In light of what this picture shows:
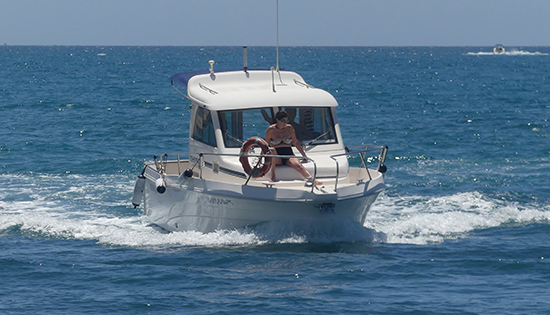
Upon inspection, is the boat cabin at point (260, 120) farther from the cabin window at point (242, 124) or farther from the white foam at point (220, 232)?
the white foam at point (220, 232)

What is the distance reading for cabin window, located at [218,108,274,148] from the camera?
47.3ft

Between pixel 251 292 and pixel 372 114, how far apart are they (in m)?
28.0

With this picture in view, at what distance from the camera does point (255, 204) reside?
12953 mm

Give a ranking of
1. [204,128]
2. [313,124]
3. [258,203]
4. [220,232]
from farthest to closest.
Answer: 1. [204,128]
2. [313,124]
3. [220,232]
4. [258,203]

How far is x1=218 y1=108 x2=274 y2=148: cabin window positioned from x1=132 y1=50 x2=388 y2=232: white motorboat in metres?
0.02

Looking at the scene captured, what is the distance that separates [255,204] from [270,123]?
2139 mm

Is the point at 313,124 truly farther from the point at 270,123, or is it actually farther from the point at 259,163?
the point at 259,163

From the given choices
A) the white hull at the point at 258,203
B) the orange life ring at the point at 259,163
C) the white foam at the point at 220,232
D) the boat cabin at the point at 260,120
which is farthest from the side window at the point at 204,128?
the white foam at the point at 220,232

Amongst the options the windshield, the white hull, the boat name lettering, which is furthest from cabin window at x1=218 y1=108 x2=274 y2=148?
the boat name lettering

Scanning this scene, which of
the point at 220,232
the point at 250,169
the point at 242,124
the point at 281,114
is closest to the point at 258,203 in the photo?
the point at 250,169

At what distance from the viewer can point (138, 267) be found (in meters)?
12.4

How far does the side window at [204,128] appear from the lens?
14688 millimetres

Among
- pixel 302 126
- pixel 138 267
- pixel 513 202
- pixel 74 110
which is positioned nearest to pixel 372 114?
pixel 74 110

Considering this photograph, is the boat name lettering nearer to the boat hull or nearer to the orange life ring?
the boat hull
